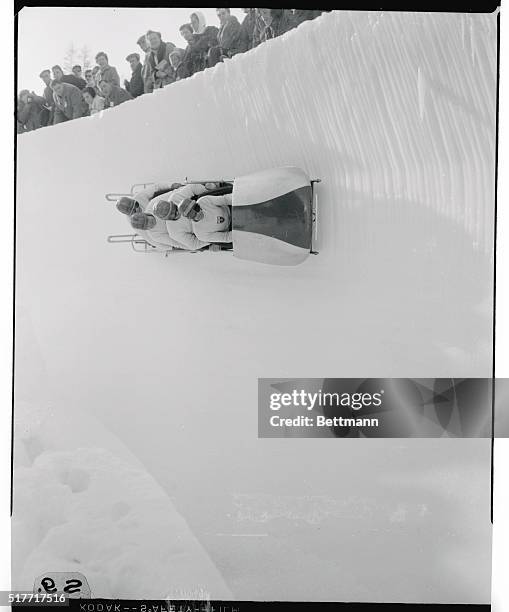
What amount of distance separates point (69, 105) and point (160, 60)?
64 centimetres

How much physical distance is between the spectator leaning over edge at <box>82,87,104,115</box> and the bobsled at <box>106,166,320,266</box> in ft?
3.55

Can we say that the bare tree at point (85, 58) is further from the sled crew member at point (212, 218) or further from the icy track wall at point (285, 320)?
the sled crew member at point (212, 218)

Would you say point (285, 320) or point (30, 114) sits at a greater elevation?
point (30, 114)

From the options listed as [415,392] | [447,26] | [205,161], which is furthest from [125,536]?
[447,26]

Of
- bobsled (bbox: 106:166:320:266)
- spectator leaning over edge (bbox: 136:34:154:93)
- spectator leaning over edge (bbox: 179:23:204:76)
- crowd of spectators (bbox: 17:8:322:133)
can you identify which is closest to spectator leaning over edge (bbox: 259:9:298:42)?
crowd of spectators (bbox: 17:8:322:133)

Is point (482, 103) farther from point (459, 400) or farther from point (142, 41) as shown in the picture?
point (142, 41)

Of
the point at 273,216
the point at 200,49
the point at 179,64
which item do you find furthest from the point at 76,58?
the point at 273,216

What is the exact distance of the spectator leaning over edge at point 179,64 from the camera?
3.79 metres

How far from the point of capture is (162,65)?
383cm

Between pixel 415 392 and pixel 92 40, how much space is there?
2867 mm

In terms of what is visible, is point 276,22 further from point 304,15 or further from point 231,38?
point 231,38

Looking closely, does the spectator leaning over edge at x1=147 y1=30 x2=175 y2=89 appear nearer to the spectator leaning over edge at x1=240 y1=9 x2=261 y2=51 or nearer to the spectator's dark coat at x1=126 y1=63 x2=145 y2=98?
the spectator's dark coat at x1=126 y1=63 x2=145 y2=98

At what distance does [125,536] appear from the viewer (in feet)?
12.1

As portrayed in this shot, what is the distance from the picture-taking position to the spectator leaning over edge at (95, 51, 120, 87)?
378 cm
